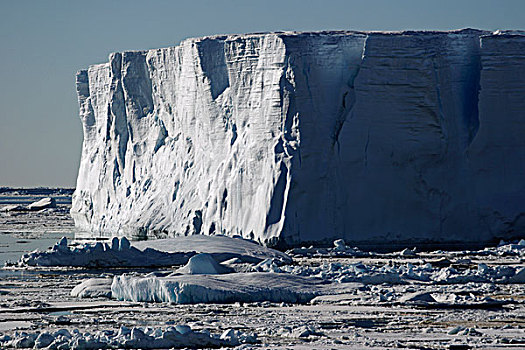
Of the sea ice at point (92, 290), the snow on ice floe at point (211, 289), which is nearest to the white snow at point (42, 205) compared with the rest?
the sea ice at point (92, 290)

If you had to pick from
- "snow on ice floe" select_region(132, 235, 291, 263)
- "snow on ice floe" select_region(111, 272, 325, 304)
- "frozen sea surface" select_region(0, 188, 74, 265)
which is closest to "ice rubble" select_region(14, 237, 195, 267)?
"snow on ice floe" select_region(132, 235, 291, 263)

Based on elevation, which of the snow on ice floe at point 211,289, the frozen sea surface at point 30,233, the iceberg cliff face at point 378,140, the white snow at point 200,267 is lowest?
the frozen sea surface at point 30,233

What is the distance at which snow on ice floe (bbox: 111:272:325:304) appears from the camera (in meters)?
11.4

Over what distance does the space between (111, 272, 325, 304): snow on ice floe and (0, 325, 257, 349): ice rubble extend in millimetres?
2689

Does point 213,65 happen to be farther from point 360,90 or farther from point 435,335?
point 435,335

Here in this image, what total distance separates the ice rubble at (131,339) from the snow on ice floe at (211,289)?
8.82 ft

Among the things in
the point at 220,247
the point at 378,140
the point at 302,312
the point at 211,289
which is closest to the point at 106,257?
the point at 220,247

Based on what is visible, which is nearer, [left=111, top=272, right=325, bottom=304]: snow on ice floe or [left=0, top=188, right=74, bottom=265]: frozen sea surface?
[left=111, top=272, right=325, bottom=304]: snow on ice floe

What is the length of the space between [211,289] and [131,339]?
3078 mm

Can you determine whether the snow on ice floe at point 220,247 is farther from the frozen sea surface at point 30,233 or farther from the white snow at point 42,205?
the white snow at point 42,205

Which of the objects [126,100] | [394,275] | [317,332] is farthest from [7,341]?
[126,100]

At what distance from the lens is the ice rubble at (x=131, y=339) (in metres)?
8.31

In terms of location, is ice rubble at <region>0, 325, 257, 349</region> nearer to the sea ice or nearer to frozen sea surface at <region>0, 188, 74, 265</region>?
the sea ice

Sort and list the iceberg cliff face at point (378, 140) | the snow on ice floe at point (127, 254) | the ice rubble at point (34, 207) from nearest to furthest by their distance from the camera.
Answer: the snow on ice floe at point (127, 254) → the iceberg cliff face at point (378, 140) → the ice rubble at point (34, 207)
